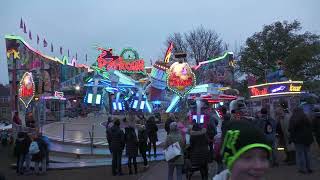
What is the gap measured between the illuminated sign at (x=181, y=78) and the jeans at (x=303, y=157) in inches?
827

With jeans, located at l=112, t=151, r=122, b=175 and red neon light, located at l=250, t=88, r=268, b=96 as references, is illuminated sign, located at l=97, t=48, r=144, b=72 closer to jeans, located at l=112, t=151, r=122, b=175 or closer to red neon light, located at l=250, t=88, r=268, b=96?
red neon light, located at l=250, t=88, r=268, b=96

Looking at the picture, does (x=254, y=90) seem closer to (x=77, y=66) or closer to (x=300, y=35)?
(x=300, y=35)

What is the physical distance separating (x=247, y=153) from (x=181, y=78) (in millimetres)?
32001

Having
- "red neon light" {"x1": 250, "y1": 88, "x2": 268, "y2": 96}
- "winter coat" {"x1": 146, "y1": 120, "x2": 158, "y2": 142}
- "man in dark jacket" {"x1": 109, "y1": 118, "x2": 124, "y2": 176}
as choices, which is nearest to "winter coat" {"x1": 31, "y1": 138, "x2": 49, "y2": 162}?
"man in dark jacket" {"x1": 109, "y1": 118, "x2": 124, "y2": 176}

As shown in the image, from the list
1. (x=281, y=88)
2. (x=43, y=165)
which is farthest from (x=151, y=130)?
(x=281, y=88)

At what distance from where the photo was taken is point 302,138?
Answer: 1309cm

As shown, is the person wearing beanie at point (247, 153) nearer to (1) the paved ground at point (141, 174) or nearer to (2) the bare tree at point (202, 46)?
(1) the paved ground at point (141, 174)

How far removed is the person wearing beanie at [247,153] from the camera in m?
2.23

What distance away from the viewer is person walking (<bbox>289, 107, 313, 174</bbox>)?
43.0 feet

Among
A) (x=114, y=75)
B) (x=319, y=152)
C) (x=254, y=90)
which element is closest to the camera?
(x=319, y=152)

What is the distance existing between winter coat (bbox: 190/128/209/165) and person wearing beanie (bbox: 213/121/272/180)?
1042 centimetres

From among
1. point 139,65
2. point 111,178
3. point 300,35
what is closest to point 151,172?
point 111,178

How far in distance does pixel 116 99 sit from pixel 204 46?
2699 centimetres

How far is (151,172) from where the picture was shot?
16500 mm
